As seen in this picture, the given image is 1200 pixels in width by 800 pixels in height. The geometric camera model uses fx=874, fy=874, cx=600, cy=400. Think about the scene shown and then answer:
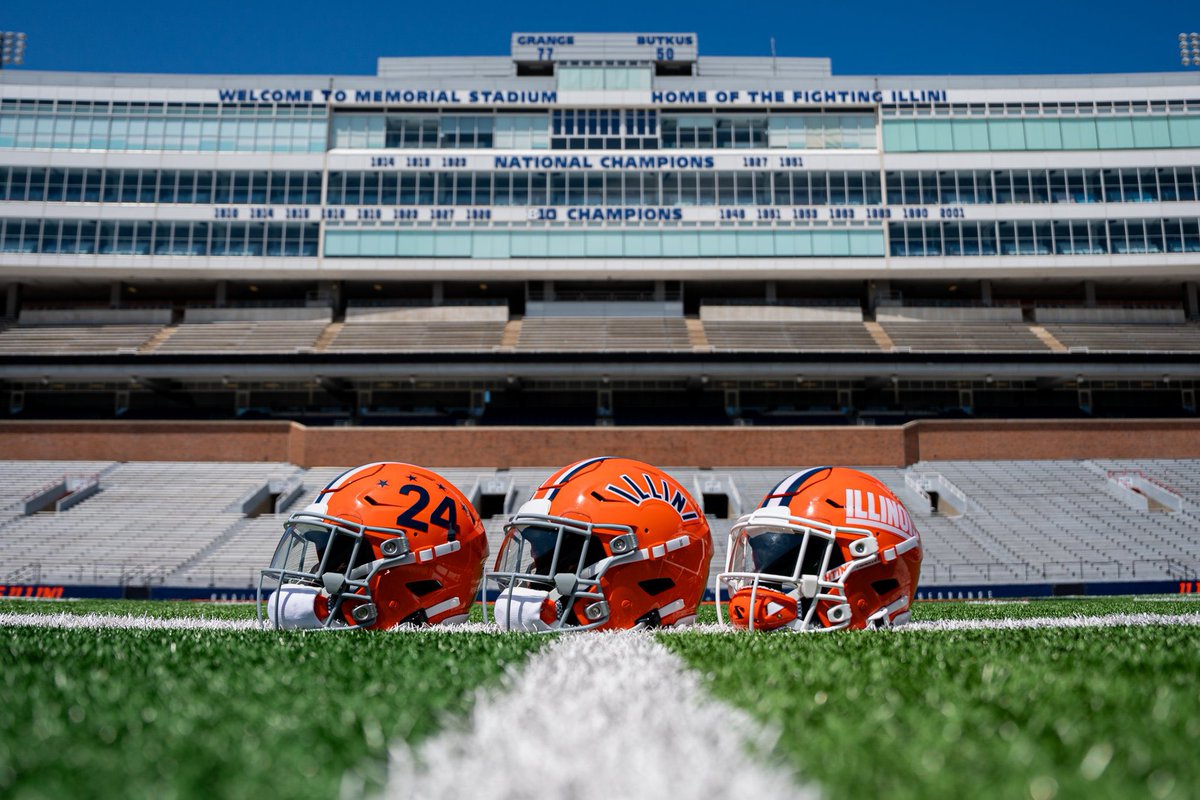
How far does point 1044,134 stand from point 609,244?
81.6ft

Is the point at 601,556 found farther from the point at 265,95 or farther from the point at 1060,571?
the point at 265,95

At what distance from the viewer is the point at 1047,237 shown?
156 ft

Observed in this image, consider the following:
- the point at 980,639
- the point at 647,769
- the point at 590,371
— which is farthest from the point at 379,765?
the point at 590,371

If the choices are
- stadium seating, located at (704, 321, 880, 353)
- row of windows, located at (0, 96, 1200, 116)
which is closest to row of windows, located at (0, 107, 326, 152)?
row of windows, located at (0, 96, 1200, 116)

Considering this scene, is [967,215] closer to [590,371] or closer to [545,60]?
[590,371]

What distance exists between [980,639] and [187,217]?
49608 millimetres

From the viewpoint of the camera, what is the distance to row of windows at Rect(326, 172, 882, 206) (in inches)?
1900

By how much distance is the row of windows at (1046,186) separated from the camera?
47.5m

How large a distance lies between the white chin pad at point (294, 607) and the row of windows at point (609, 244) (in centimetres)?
3946

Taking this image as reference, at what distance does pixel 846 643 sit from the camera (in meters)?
6.47

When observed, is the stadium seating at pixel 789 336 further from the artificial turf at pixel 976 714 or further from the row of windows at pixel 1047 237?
the artificial turf at pixel 976 714

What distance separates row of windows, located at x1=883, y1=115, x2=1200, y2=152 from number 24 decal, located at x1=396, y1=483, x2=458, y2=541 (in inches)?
1792

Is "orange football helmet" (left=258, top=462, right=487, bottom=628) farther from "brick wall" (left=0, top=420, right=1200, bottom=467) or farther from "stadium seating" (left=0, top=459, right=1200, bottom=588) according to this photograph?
"brick wall" (left=0, top=420, right=1200, bottom=467)

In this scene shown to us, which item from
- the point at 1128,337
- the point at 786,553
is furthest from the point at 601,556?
the point at 1128,337
